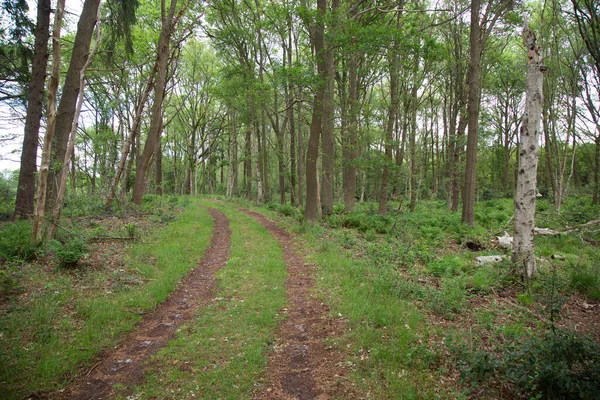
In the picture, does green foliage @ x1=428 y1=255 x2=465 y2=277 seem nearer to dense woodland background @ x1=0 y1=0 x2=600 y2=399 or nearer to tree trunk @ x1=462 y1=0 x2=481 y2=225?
dense woodland background @ x1=0 y1=0 x2=600 y2=399

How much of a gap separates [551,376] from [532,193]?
4764mm

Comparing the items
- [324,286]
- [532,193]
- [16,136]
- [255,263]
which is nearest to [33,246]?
[255,263]

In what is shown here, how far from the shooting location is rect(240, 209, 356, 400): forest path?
12.3 feet

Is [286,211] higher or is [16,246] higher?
[286,211]

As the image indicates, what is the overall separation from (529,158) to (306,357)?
6281mm

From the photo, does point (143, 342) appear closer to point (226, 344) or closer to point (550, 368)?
point (226, 344)

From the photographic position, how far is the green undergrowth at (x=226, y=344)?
380cm

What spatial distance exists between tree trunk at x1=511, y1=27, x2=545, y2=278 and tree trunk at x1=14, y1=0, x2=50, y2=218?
14.1m

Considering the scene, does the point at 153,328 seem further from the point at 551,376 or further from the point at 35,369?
the point at 551,376

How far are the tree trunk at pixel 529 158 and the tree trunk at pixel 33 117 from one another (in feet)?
46.2

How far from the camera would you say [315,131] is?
13234 millimetres

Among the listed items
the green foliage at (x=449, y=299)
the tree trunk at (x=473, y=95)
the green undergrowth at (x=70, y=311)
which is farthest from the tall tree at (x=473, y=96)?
the green undergrowth at (x=70, y=311)

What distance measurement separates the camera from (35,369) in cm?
382

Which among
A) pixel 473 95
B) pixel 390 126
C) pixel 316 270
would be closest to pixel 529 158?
pixel 316 270
